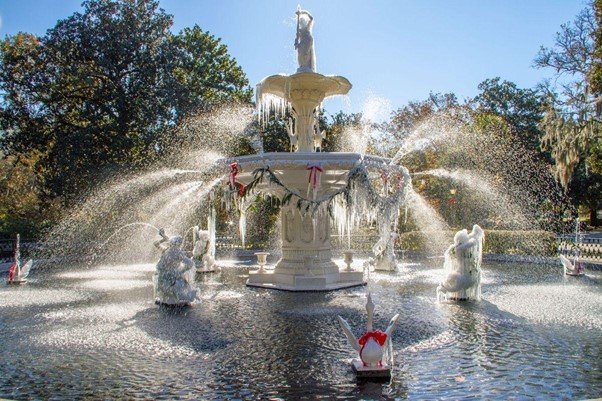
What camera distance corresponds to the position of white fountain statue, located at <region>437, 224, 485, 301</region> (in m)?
12.0

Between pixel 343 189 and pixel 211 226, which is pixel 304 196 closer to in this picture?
pixel 343 189

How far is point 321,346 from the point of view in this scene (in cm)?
833

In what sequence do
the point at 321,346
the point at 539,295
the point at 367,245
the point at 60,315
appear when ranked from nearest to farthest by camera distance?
the point at 321,346
the point at 60,315
the point at 539,295
the point at 367,245

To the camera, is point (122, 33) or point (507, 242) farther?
point (122, 33)

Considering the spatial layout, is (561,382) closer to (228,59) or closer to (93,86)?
(93,86)

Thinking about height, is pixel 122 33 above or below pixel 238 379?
above

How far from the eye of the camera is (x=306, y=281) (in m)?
14.5

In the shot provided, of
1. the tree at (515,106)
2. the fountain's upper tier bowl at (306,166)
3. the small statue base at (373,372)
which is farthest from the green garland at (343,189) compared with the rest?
the tree at (515,106)

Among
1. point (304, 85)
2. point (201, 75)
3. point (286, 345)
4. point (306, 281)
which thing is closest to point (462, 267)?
point (306, 281)

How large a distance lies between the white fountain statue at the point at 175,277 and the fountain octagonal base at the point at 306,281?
3.13m

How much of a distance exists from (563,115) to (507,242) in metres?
7.04

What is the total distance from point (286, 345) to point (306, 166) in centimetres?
617

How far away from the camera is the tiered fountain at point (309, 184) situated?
13992mm

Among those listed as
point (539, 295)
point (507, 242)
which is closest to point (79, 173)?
point (507, 242)
